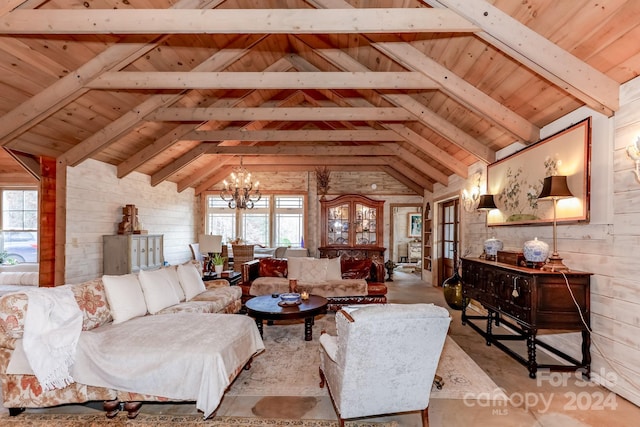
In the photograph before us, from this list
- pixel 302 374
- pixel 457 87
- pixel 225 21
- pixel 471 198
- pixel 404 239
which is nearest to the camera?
pixel 225 21

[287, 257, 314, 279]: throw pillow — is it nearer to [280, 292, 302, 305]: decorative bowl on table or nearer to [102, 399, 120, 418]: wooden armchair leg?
[280, 292, 302, 305]: decorative bowl on table

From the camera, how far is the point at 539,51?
2.60m

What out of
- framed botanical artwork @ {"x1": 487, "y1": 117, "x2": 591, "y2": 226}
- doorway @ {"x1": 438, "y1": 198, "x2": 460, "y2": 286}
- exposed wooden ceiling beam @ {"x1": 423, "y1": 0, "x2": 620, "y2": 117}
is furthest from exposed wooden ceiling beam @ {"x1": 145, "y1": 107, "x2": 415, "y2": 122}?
doorway @ {"x1": 438, "y1": 198, "x2": 460, "y2": 286}

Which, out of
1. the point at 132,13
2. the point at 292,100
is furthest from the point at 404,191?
the point at 132,13

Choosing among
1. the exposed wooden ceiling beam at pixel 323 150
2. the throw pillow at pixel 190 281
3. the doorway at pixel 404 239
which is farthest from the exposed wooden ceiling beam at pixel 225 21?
the doorway at pixel 404 239

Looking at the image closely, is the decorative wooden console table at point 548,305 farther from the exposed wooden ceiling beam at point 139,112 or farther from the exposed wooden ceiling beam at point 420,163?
the exposed wooden ceiling beam at point 139,112

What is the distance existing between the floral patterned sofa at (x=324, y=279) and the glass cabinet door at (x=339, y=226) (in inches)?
107

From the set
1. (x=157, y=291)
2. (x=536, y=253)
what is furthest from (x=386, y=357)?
(x=157, y=291)

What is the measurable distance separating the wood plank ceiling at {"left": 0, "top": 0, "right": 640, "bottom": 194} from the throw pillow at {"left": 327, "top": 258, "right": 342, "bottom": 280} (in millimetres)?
2168

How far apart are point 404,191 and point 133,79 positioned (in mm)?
6779

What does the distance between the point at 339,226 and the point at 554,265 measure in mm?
5601

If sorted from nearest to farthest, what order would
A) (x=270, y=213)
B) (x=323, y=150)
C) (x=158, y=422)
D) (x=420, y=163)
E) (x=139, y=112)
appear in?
(x=158, y=422) → (x=139, y=112) → (x=420, y=163) → (x=323, y=150) → (x=270, y=213)

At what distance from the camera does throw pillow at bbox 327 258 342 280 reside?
5270 mm

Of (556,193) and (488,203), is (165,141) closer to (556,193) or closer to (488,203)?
(488,203)
